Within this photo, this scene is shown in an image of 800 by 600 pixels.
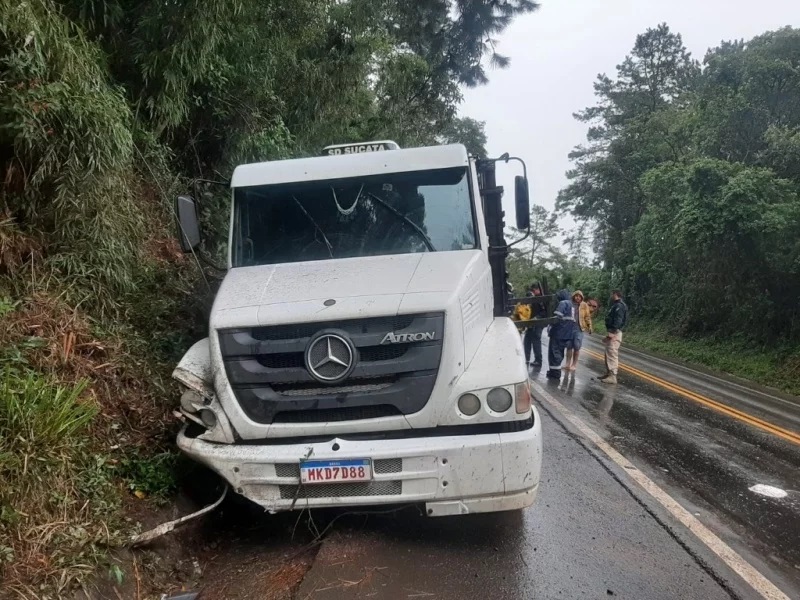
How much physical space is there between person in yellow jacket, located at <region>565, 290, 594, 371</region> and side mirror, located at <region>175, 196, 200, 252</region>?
8.11 m

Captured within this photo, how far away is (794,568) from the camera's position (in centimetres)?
405

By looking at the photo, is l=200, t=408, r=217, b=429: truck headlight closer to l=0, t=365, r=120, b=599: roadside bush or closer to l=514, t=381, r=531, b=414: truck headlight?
l=0, t=365, r=120, b=599: roadside bush

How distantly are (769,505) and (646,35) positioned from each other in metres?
38.1

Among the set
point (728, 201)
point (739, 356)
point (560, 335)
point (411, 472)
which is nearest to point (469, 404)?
point (411, 472)

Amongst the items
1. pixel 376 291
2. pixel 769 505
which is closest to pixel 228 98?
pixel 376 291

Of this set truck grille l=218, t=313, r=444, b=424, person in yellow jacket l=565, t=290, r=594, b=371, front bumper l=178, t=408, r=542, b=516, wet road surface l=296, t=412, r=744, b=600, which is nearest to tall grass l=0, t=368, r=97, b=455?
front bumper l=178, t=408, r=542, b=516

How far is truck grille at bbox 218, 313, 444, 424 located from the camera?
3967 millimetres

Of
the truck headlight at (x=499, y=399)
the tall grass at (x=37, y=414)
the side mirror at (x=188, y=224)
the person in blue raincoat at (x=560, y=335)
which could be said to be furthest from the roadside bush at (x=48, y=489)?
the person in blue raincoat at (x=560, y=335)

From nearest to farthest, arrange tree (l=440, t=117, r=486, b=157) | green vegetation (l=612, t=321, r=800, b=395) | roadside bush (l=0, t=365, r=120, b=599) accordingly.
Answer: roadside bush (l=0, t=365, r=120, b=599) → green vegetation (l=612, t=321, r=800, b=395) → tree (l=440, t=117, r=486, b=157)

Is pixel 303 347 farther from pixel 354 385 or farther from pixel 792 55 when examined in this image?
pixel 792 55

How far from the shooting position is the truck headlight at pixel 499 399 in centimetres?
392

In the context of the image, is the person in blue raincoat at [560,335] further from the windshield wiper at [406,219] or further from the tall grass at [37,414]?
the tall grass at [37,414]

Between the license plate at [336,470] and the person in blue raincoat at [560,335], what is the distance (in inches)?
324

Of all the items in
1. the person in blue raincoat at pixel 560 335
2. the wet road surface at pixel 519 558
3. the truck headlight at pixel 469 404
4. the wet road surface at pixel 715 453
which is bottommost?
the wet road surface at pixel 715 453
